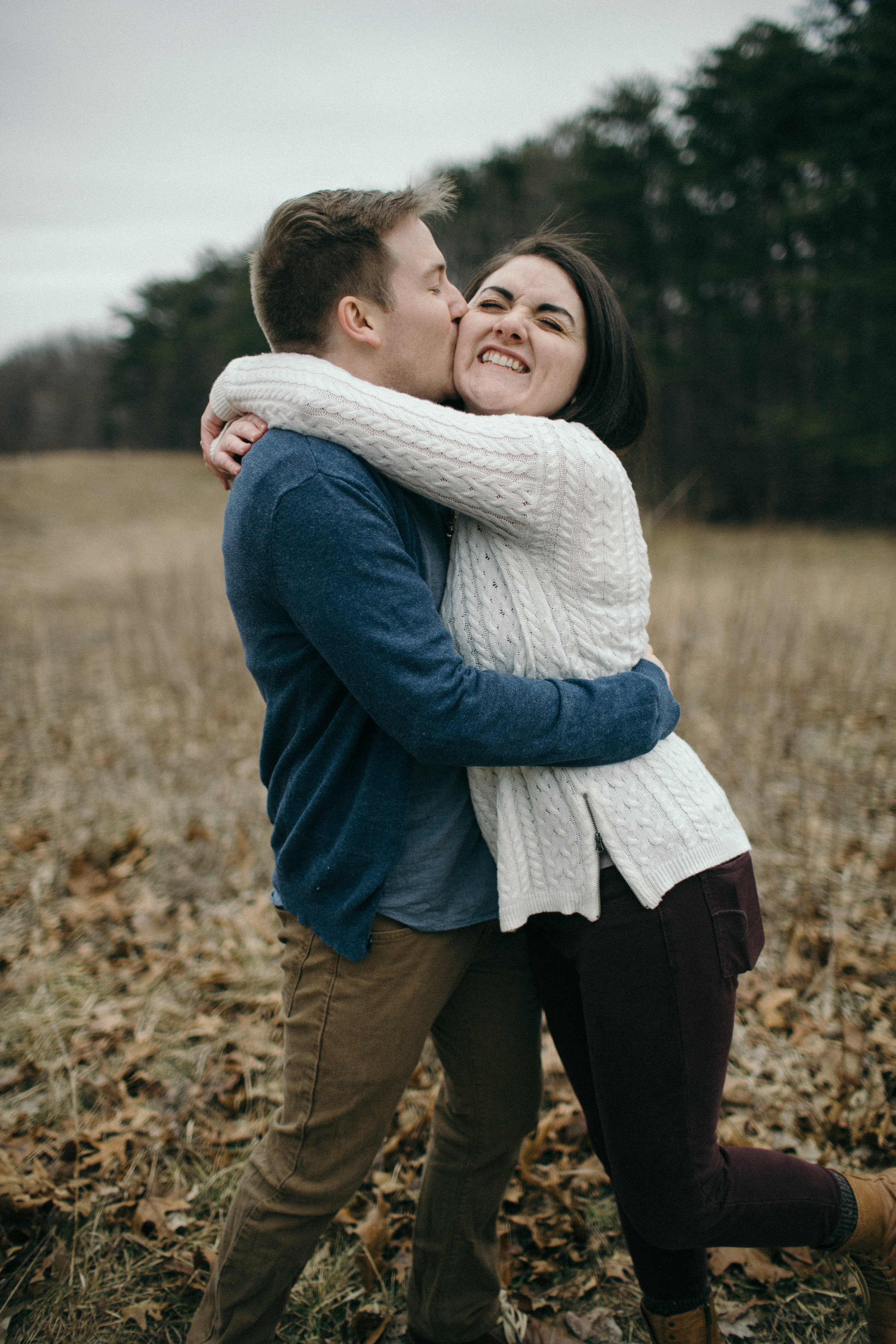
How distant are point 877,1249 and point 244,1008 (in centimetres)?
225

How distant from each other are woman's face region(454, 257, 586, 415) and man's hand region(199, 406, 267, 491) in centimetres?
46

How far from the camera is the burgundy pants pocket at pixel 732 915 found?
139 centimetres

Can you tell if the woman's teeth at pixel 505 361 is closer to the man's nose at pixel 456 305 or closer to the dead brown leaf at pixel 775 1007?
the man's nose at pixel 456 305

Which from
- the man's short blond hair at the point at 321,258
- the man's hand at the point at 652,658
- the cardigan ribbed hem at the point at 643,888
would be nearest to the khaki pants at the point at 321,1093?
the cardigan ribbed hem at the point at 643,888

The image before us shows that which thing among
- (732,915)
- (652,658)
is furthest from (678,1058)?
(652,658)

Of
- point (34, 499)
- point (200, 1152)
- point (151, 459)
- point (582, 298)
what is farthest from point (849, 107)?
point (151, 459)

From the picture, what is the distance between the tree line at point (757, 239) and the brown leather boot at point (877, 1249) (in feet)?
52.6

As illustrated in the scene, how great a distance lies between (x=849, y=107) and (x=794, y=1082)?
69.7 feet

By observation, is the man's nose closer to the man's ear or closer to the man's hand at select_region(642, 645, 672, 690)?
the man's ear

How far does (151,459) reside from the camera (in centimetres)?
3450

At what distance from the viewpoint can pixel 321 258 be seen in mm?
1417

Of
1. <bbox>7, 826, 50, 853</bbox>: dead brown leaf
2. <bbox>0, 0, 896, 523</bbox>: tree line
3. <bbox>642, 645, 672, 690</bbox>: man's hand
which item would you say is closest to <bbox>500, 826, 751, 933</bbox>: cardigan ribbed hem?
<bbox>642, 645, 672, 690</bbox>: man's hand

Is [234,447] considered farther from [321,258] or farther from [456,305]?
[456,305]

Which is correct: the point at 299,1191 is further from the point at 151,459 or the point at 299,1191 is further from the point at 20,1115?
the point at 151,459
